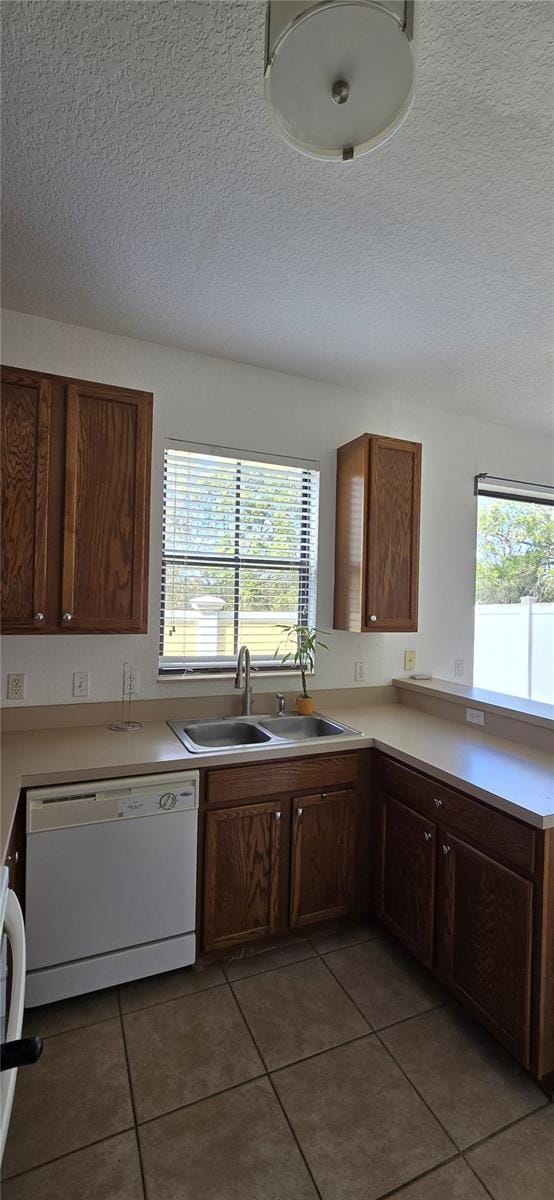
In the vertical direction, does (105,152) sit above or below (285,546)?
above

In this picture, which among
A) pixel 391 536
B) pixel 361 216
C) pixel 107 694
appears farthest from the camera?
pixel 391 536

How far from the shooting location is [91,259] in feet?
5.96

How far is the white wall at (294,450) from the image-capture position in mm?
2277

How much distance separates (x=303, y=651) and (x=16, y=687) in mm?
1333

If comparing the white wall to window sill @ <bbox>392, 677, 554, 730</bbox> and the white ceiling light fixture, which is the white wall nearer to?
window sill @ <bbox>392, 677, 554, 730</bbox>

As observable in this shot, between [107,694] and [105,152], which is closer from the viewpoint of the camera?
[105,152]

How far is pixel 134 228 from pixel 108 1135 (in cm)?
265

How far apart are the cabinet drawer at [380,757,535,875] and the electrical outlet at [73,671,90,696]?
4.41 ft

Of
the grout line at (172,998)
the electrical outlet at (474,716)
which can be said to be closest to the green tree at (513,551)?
A: the electrical outlet at (474,716)

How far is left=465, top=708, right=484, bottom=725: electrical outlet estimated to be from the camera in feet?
7.88

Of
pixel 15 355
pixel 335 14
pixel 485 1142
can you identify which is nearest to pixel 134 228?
pixel 15 355

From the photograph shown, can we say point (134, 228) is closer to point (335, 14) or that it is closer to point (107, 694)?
point (335, 14)

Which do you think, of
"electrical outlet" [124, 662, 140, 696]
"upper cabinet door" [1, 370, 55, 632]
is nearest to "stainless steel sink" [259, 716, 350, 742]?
"electrical outlet" [124, 662, 140, 696]

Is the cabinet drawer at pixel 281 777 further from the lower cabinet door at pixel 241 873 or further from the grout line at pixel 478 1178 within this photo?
the grout line at pixel 478 1178
